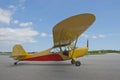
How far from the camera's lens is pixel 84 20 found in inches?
431

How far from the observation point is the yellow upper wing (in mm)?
10500

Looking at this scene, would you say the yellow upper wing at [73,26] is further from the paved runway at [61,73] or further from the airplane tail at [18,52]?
the airplane tail at [18,52]

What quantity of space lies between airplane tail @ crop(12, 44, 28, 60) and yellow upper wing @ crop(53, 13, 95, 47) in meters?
3.28

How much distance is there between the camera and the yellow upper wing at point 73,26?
34.4 feet

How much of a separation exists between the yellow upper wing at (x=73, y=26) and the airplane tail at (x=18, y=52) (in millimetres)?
3284

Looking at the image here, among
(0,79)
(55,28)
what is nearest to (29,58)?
(55,28)

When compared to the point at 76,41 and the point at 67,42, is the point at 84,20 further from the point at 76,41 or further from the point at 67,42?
the point at 67,42

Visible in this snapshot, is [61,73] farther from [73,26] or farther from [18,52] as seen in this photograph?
[18,52]

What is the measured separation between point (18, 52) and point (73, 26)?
7.15 m

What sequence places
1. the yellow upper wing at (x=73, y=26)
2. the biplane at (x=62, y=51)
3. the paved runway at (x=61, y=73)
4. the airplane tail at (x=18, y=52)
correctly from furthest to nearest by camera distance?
the airplane tail at (x=18, y=52) < the biplane at (x=62, y=51) < the yellow upper wing at (x=73, y=26) < the paved runway at (x=61, y=73)

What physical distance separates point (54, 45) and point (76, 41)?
228cm

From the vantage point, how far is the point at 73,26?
39.1ft

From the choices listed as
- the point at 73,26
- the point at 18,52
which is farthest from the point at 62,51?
the point at 73,26

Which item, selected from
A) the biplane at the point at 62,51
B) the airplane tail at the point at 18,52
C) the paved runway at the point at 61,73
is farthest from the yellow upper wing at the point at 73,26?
the airplane tail at the point at 18,52
